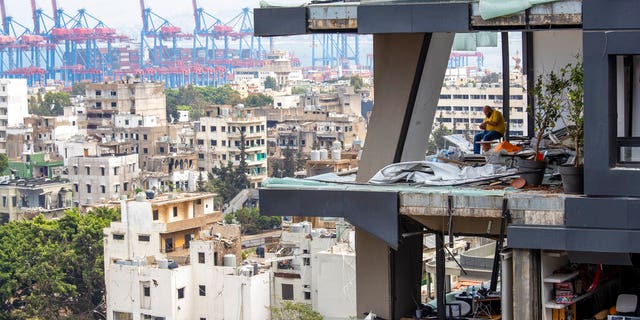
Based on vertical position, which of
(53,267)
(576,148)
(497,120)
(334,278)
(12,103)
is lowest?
(53,267)

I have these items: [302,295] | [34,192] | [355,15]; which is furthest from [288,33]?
[34,192]

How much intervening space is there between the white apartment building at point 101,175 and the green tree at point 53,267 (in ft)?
55.8

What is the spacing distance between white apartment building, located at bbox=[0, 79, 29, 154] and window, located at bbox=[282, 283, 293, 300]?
60908 millimetres

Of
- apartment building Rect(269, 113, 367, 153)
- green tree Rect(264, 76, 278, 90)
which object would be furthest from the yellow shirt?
green tree Rect(264, 76, 278, 90)

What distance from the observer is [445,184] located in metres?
10.4

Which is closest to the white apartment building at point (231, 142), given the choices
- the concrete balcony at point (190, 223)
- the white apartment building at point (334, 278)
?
the concrete balcony at point (190, 223)

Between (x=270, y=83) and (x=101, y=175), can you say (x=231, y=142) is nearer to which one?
(x=101, y=175)

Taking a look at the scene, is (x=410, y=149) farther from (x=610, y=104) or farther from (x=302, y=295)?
(x=302, y=295)

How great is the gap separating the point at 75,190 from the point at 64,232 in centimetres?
2069

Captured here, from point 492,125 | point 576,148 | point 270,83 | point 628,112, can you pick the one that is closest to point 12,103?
point 270,83

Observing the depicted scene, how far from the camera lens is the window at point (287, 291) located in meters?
36.9

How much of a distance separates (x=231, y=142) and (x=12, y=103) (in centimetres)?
2663

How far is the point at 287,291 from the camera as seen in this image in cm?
3719

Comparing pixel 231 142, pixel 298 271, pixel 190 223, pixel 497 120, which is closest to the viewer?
pixel 497 120
